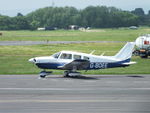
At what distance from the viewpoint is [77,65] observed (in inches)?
1284

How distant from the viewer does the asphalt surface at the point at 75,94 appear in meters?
18.8

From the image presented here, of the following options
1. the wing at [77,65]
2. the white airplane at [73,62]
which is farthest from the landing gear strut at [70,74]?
the wing at [77,65]

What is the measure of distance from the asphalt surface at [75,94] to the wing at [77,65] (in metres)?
0.74

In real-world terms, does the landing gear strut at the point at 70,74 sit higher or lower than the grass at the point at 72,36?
higher

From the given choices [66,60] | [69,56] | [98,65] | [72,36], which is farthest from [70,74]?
[72,36]

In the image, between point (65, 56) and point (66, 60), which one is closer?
Result: point (66, 60)

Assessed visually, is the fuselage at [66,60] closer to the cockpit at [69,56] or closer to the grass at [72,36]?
the cockpit at [69,56]

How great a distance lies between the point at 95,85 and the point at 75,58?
5.39 m

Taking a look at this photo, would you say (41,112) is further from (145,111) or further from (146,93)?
(146,93)

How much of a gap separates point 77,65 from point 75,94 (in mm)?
8984

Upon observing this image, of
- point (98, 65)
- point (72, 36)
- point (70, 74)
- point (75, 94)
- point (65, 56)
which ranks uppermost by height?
point (65, 56)

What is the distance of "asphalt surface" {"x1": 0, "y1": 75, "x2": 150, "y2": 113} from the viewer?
18.8m

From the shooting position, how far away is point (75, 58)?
108ft

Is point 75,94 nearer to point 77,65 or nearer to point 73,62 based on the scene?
point 73,62
